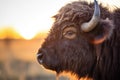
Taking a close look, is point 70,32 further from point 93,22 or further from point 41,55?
point 41,55

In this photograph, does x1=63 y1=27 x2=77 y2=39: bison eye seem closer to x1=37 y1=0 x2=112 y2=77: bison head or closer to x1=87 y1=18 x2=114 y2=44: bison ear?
x1=37 y1=0 x2=112 y2=77: bison head

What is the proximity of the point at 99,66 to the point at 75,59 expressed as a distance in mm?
468

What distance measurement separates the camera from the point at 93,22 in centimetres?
1025

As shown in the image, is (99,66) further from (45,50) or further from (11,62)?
(11,62)

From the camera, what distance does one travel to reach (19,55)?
30453 mm

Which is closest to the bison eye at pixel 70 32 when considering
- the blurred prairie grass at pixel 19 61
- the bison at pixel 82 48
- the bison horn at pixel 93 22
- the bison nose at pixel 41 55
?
the bison at pixel 82 48

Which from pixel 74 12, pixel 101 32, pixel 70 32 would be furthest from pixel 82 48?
pixel 74 12

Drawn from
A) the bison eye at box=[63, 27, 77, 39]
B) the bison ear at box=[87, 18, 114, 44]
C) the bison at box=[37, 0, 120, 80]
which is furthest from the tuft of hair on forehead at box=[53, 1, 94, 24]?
the bison ear at box=[87, 18, 114, 44]

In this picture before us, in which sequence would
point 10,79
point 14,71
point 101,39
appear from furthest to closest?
point 14,71 < point 10,79 < point 101,39

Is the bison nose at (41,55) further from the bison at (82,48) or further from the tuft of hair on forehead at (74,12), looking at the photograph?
the tuft of hair on forehead at (74,12)

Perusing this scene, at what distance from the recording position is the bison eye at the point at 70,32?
10.5 m

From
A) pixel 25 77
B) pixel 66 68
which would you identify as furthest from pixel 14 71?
pixel 66 68

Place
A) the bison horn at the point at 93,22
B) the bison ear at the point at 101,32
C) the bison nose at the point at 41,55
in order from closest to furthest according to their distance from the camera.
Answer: the bison horn at the point at 93,22 → the bison ear at the point at 101,32 → the bison nose at the point at 41,55

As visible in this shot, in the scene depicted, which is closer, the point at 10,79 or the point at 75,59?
A: the point at 75,59
